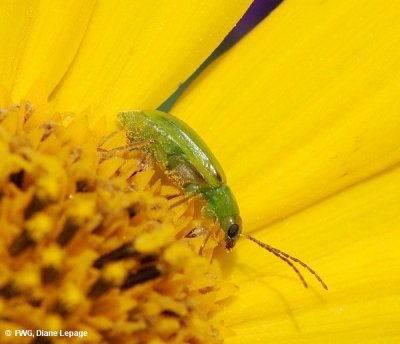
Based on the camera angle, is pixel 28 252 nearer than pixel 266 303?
Yes

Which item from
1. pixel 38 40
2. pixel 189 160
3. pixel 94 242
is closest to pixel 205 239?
pixel 189 160

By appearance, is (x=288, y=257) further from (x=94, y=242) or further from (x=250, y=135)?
(x=94, y=242)

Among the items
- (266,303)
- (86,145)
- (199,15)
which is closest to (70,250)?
(86,145)

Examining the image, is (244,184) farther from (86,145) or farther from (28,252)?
(28,252)

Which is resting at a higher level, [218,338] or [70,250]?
[70,250]

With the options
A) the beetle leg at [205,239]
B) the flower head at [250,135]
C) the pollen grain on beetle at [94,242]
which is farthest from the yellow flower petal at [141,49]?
the beetle leg at [205,239]

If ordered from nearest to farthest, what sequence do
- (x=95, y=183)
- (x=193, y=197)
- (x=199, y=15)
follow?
1. (x=95, y=183)
2. (x=193, y=197)
3. (x=199, y=15)

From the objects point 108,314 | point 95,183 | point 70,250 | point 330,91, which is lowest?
point 108,314

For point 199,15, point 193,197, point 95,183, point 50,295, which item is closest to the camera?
point 50,295
